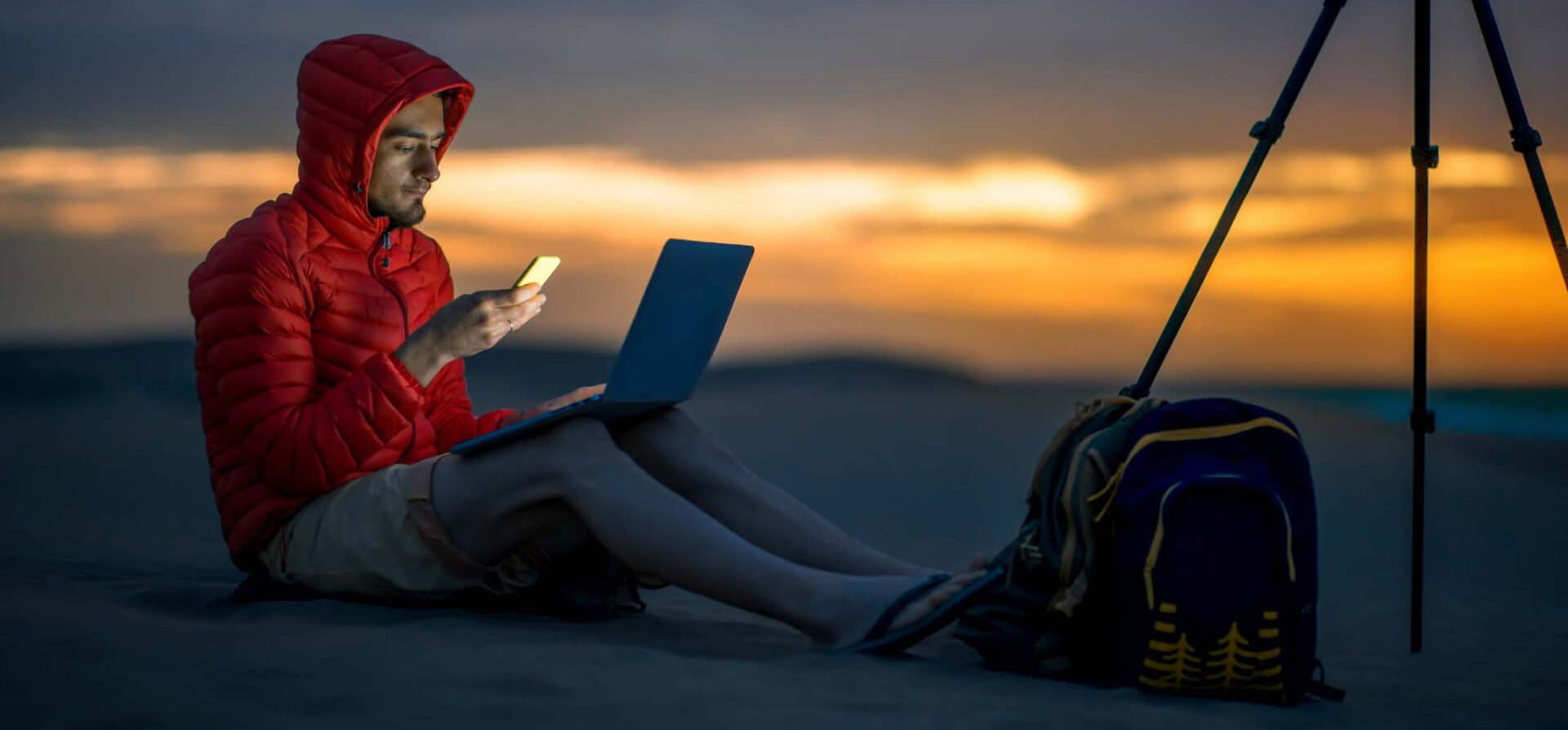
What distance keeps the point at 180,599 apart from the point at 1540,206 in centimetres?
242

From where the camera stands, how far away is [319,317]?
2436 mm

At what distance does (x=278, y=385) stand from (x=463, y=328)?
0.96 feet

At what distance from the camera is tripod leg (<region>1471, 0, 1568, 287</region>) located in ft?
8.60

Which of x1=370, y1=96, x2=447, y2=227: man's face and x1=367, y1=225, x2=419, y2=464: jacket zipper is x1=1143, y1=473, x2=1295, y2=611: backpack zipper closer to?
x1=367, y1=225, x2=419, y2=464: jacket zipper

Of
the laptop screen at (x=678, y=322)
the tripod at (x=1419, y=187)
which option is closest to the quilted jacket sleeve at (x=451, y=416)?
the laptop screen at (x=678, y=322)

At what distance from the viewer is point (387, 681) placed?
75.0 inches

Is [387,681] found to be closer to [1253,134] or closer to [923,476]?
[1253,134]

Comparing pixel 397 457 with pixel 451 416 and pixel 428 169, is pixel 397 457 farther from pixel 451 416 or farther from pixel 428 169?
pixel 428 169

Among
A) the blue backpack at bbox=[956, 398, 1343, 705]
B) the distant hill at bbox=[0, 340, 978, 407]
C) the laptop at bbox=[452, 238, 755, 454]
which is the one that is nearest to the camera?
the blue backpack at bbox=[956, 398, 1343, 705]

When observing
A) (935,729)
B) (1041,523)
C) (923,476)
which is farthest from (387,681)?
(923,476)

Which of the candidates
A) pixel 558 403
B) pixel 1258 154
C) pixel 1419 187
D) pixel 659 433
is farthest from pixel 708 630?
pixel 1419 187

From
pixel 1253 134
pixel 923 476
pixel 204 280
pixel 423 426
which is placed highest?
pixel 1253 134

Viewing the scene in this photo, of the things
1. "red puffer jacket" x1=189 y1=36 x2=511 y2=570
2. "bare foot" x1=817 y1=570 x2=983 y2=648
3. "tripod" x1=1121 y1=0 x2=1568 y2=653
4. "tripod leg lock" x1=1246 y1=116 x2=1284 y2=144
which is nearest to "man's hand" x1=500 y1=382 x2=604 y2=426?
"red puffer jacket" x1=189 y1=36 x2=511 y2=570

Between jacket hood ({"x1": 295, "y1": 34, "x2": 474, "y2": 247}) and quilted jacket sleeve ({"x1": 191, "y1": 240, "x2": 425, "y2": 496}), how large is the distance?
0.20 meters
